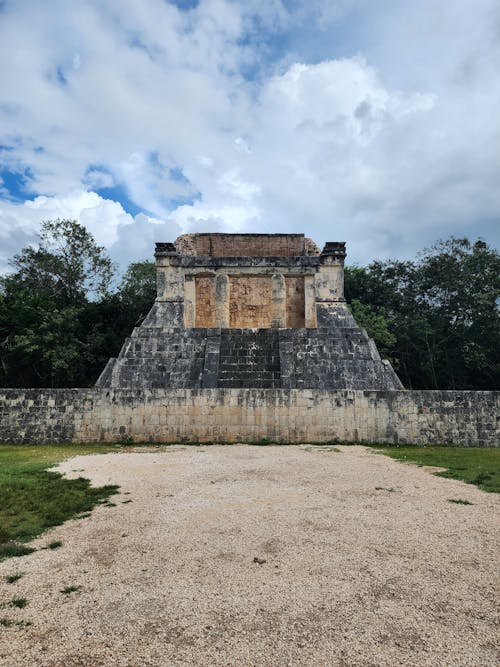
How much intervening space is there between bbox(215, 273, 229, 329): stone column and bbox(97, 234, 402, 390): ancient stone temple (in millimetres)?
39

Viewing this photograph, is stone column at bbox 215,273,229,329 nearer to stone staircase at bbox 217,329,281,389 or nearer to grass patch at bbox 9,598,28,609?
stone staircase at bbox 217,329,281,389

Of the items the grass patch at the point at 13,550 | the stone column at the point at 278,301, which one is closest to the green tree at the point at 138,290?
the stone column at the point at 278,301

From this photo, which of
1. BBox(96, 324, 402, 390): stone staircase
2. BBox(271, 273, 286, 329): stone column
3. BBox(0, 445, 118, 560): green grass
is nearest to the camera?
BBox(0, 445, 118, 560): green grass

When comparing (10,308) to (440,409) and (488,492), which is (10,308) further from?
(488,492)

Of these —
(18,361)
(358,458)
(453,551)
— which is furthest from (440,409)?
(18,361)

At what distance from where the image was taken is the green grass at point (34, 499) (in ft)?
12.4

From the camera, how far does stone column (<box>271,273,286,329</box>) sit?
54.1 ft

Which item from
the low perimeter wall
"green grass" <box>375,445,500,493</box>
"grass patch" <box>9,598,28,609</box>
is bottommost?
"grass patch" <box>9,598,28,609</box>

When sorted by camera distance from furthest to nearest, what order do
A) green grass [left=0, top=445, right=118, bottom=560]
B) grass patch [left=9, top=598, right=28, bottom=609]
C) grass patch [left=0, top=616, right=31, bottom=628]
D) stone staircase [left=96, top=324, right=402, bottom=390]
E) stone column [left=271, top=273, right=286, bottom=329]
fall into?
stone column [left=271, top=273, right=286, bottom=329], stone staircase [left=96, top=324, right=402, bottom=390], green grass [left=0, top=445, right=118, bottom=560], grass patch [left=9, top=598, right=28, bottom=609], grass patch [left=0, top=616, right=31, bottom=628]

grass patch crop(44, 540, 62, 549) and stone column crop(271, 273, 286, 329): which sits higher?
stone column crop(271, 273, 286, 329)

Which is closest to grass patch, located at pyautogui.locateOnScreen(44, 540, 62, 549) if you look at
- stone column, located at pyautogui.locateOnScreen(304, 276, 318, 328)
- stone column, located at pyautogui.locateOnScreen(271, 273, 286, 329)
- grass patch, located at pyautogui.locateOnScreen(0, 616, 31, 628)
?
grass patch, located at pyautogui.locateOnScreen(0, 616, 31, 628)

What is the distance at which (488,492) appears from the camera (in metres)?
5.30

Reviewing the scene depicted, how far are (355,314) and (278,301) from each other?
21.3 feet

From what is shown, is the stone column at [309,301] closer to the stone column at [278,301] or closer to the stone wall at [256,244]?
the stone column at [278,301]
